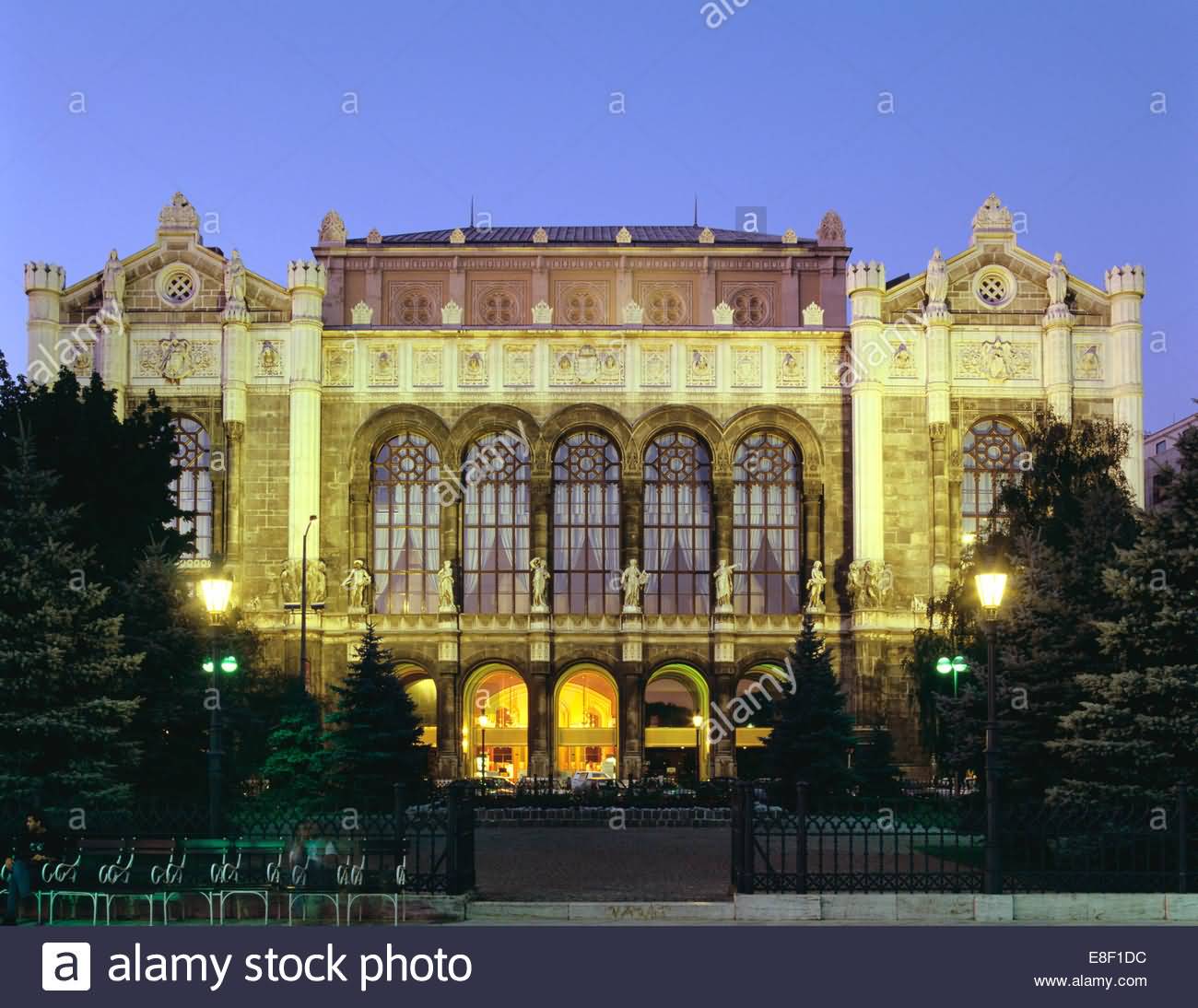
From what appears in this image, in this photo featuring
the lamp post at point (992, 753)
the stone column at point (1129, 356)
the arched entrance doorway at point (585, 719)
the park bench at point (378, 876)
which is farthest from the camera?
the arched entrance doorway at point (585, 719)

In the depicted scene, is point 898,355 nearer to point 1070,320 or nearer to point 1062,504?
point 1070,320

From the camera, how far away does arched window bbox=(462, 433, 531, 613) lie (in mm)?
64062

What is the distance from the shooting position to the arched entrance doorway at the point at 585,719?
2544 inches

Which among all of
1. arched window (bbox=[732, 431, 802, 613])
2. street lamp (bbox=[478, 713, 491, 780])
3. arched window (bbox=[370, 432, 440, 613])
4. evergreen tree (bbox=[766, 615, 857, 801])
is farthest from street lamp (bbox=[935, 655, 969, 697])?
arched window (bbox=[370, 432, 440, 613])

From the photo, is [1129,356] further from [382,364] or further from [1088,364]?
[382,364]

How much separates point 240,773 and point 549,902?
18925 mm

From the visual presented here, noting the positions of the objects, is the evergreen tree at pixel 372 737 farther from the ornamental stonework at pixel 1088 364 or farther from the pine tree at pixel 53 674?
the ornamental stonework at pixel 1088 364

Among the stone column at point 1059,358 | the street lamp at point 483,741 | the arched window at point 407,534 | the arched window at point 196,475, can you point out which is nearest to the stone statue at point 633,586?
the street lamp at point 483,741

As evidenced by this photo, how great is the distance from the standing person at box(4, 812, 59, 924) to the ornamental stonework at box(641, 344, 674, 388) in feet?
139

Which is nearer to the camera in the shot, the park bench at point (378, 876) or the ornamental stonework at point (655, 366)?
the park bench at point (378, 876)

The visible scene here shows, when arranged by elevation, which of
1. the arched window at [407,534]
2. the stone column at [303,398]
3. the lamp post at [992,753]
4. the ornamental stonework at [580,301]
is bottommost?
the lamp post at [992,753]

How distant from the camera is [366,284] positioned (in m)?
72.1

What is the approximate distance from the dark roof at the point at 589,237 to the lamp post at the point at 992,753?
50.5m

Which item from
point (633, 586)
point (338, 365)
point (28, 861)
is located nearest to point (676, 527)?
point (633, 586)
